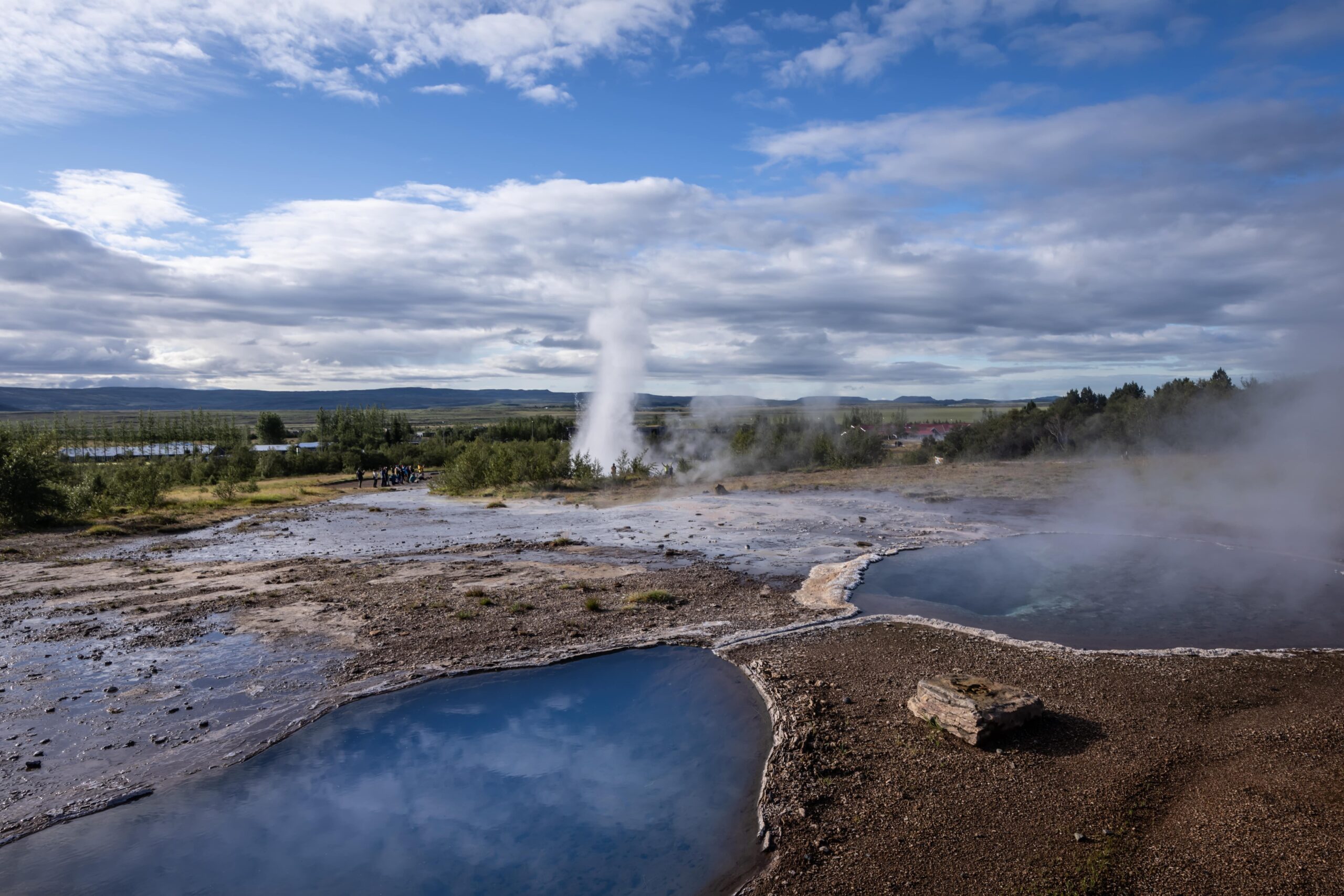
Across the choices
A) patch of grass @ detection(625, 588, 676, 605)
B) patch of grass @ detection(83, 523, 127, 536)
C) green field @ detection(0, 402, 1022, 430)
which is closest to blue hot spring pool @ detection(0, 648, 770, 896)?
patch of grass @ detection(625, 588, 676, 605)

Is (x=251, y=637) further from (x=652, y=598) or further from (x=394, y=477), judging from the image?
(x=394, y=477)

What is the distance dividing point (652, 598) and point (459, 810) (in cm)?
641

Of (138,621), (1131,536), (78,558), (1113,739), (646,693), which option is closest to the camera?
(1113,739)

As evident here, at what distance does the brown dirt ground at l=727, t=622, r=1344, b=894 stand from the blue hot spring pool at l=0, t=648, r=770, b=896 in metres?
0.67

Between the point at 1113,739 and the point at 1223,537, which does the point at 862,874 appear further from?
the point at 1223,537

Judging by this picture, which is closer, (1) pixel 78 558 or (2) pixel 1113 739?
(2) pixel 1113 739

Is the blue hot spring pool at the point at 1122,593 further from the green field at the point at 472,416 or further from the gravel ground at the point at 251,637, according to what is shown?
the green field at the point at 472,416

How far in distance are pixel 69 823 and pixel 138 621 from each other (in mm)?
6789

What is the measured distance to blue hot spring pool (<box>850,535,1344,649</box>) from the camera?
1120 cm

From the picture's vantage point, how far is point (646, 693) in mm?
9578

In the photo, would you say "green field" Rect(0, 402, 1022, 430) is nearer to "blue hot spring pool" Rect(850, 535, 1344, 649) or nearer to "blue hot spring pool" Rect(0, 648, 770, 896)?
"blue hot spring pool" Rect(850, 535, 1344, 649)

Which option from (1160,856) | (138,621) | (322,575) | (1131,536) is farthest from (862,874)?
(1131,536)

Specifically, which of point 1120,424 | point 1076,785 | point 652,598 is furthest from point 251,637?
point 1120,424

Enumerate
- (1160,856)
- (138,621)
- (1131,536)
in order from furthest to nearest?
(1131,536) → (138,621) → (1160,856)
